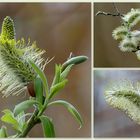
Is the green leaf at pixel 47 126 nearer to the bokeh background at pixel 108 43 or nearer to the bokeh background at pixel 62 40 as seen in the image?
the bokeh background at pixel 62 40

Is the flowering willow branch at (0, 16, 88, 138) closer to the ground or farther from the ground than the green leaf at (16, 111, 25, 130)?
farther from the ground

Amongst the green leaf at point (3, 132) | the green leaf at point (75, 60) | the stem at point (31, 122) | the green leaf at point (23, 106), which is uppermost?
the green leaf at point (75, 60)

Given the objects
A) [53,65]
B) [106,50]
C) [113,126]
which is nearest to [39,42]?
[53,65]

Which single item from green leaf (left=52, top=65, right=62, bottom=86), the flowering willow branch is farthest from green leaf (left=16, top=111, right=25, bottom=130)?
green leaf (left=52, top=65, right=62, bottom=86)

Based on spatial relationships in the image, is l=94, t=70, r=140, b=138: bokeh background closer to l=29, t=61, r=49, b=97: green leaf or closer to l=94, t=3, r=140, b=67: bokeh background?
l=94, t=3, r=140, b=67: bokeh background

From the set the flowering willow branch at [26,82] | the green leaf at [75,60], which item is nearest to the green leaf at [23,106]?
the flowering willow branch at [26,82]

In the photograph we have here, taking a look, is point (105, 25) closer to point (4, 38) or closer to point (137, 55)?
point (137, 55)

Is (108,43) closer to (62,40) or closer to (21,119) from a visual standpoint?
(62,40)
